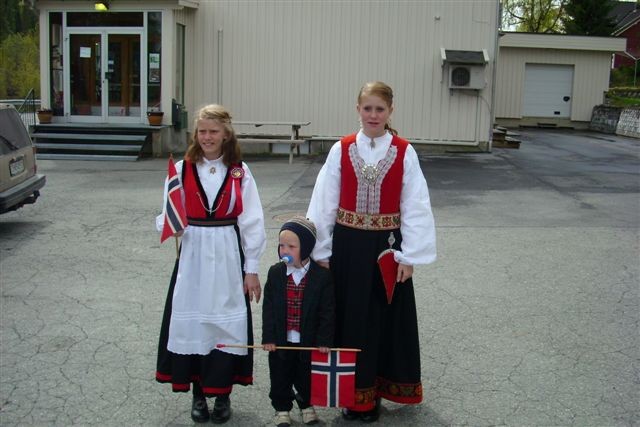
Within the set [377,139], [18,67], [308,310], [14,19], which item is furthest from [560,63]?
[14,19]

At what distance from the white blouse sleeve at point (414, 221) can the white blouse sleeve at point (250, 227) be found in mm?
743

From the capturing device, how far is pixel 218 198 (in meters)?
3.93

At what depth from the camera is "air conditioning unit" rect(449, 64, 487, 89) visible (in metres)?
17.3

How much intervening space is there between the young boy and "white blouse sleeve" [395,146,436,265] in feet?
1.47

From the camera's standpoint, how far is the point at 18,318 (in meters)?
5.87

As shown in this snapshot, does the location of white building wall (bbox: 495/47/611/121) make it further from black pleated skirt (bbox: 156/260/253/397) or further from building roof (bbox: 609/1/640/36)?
black pleated skirt (bbox: 156/260/253/397)

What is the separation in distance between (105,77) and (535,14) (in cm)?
3451

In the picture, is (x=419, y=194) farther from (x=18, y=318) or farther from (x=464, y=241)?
(x=464, y=241)

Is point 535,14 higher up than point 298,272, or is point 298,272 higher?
point 535,14

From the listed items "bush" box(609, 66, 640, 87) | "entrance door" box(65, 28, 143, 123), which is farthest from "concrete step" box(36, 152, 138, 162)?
"bush" box(609, 66, 640, 87)

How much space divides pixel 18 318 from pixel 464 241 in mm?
4829

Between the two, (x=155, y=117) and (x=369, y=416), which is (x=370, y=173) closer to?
(x=369, y=416)

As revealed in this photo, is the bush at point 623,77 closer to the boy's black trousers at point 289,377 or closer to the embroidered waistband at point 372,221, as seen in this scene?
the embroidered waistband at point 372,221

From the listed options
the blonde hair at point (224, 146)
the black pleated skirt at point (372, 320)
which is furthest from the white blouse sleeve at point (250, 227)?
the black pleated skirt at point (372, 320)
